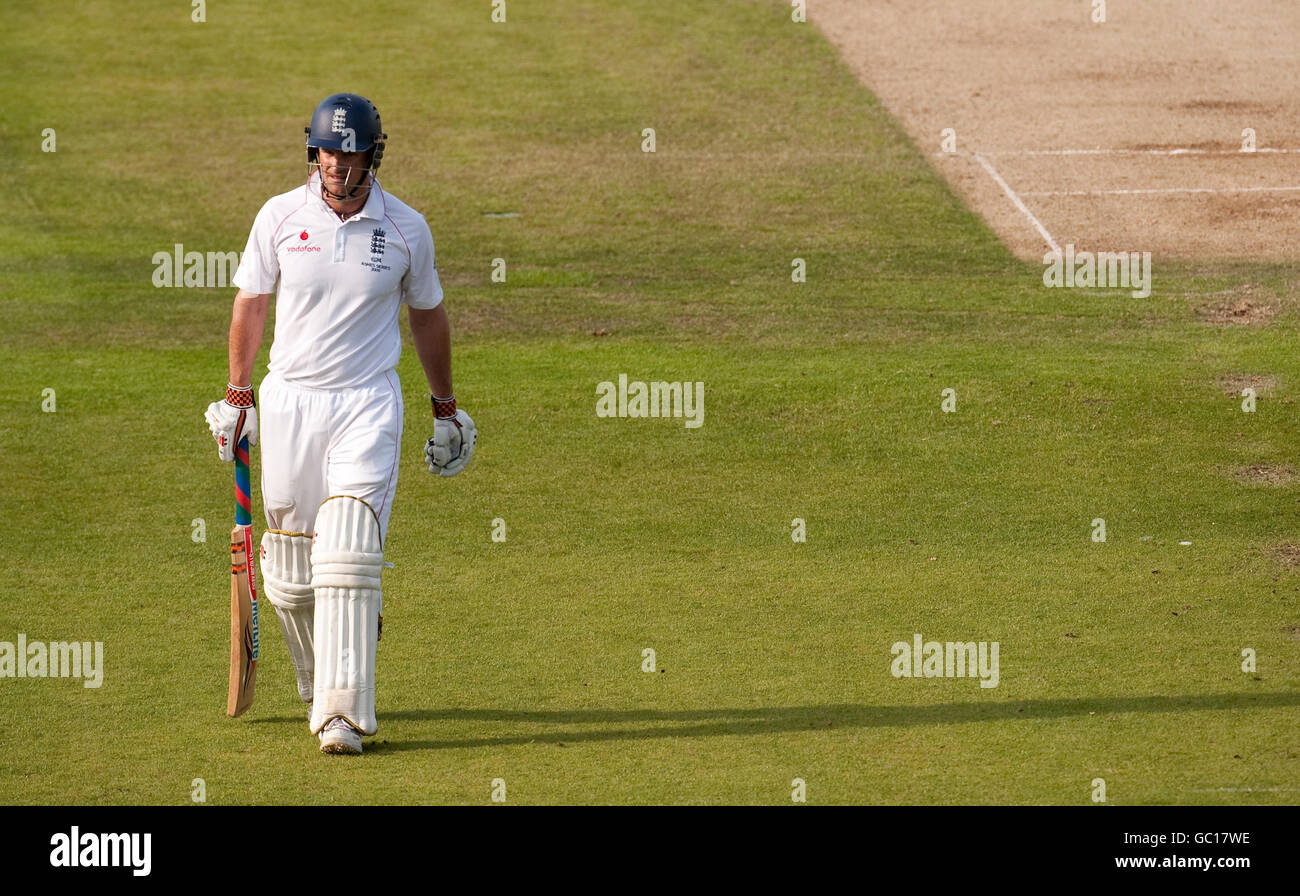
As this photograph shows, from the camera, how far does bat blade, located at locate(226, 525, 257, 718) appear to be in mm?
7711

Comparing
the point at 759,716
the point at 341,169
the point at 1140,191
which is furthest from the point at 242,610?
the point at 1140,191

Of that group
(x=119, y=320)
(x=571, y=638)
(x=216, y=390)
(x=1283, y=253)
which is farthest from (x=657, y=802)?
(x=1283, y=253)

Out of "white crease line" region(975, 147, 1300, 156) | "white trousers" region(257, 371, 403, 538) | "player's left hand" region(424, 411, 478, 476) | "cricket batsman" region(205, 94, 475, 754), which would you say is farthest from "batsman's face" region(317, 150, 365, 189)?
"white crease line" region(975, 147, 1300, 156)

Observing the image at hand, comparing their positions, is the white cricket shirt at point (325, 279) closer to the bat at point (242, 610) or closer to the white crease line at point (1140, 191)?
the bat at point (242, 610)

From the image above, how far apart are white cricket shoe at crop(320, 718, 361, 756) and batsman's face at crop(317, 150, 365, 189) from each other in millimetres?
2274

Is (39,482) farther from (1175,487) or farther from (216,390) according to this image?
(1175,487)

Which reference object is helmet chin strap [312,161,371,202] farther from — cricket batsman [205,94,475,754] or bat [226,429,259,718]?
bat [226,429,259,718]

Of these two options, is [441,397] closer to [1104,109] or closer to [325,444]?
[325,444]

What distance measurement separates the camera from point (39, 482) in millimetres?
11141

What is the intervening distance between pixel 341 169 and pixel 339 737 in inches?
95.4

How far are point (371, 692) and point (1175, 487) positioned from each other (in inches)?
225

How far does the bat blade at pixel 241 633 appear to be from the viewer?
25.3 ft

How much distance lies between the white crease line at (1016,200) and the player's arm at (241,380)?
9897 mm

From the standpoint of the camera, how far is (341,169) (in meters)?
7.48
